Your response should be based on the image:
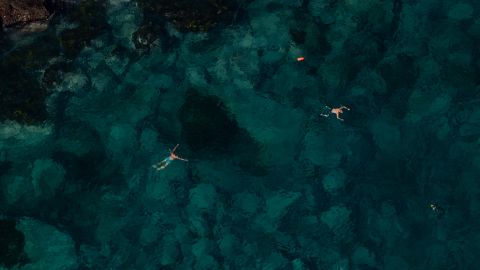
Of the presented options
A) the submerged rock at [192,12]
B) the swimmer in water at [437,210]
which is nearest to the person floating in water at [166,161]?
the submerged rock at [192,12]

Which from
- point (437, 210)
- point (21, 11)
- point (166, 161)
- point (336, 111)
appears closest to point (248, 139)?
point (166, 161)

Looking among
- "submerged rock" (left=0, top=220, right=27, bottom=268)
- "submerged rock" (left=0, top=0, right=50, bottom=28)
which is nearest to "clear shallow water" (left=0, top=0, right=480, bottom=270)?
"submerged rock" (left=0, top=220, right=27, bottom=268)

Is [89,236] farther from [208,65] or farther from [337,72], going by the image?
[337,72]

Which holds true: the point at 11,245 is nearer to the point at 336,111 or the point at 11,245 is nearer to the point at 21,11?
the point at 21,11

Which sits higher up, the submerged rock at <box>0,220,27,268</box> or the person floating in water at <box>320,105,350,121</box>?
the person floating in water at <box>320,105,350,121</box>

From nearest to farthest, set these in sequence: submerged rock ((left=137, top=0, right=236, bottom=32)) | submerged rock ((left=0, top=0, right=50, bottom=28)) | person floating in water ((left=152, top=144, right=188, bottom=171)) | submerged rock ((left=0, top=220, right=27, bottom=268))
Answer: submerged rock ((left=0, top=220, right=27, bottom=268))
person floating in water ((left=152, top=144, right=188, bottom=171))
submerged rock ((left=0, top=0, right=50, bottom=28))
submerged rock ((left=137, top=0, right=236, bottom=32))

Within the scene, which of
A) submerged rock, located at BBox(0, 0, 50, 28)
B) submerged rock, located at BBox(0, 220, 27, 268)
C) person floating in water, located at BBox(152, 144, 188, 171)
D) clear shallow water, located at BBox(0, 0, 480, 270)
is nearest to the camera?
submerged rock, located at BBox(0, 220, 27, 268)

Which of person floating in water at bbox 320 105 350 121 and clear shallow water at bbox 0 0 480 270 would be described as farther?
person floating in water at bbox 320 105 350 121

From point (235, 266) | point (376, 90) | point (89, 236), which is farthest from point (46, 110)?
point (376, 90)

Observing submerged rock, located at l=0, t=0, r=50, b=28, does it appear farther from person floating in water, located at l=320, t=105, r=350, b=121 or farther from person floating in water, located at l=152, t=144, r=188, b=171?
person floating in water, located at l=320, t=105, r=350, b=121
